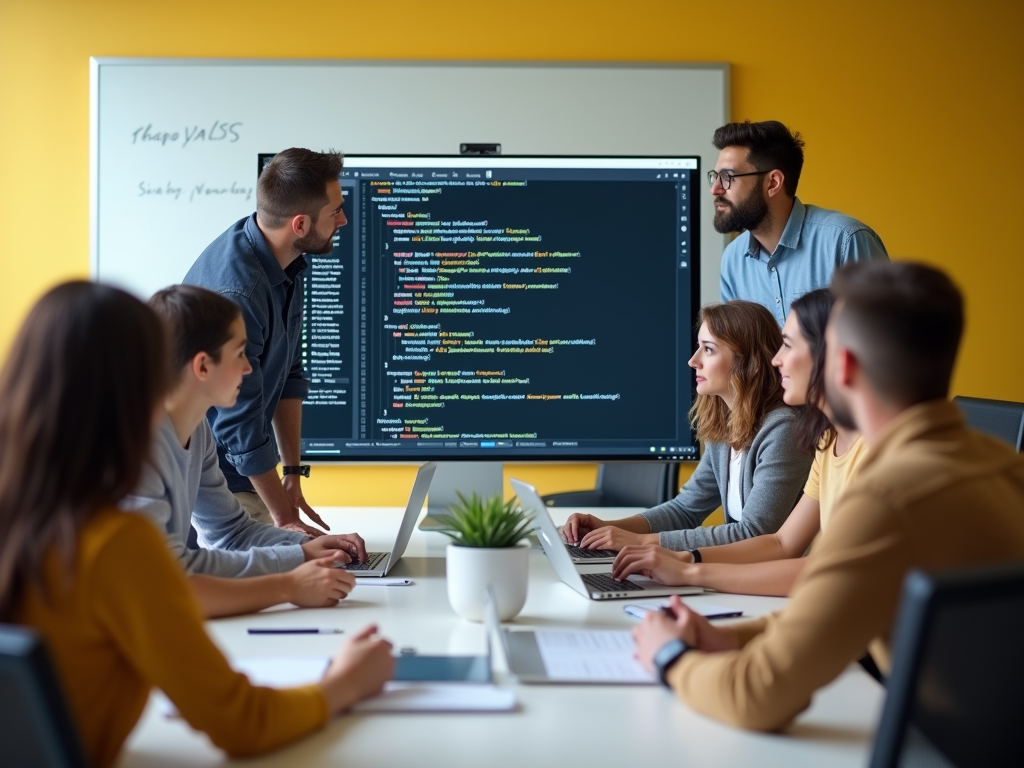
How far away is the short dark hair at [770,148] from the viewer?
2.83 meters

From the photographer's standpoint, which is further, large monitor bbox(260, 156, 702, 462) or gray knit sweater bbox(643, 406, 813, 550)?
large monitor bbox(260, 156, 702, 462)

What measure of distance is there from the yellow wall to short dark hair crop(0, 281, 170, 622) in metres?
3.04

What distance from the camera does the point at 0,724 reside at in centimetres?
74

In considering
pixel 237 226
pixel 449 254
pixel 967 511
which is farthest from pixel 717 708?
pixel 237 226

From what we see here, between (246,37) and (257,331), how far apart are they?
2.20m

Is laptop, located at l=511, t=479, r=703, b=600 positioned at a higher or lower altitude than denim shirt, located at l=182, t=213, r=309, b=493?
lower

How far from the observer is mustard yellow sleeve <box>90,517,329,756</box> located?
2.90ft

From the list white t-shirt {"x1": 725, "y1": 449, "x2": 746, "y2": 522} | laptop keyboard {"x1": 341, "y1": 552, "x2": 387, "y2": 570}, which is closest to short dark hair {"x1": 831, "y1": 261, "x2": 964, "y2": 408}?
laptop keyboard {"x1": 341, "y1": 552, "x2": 387, "y2": 570}

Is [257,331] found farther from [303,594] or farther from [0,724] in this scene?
[0,724]

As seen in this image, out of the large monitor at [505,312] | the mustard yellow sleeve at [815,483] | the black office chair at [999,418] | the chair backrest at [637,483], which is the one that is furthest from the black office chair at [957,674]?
the chair backrest at [637,483]

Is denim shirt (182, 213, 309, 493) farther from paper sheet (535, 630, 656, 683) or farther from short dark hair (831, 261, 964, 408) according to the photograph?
short dark hair (831, 261, 964, 408)

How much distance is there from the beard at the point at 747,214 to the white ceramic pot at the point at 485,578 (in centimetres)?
162

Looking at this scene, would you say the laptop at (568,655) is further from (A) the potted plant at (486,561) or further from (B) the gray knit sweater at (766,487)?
(B) the gray knit sweater at (766,487)

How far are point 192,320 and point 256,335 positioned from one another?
1.94 feet
